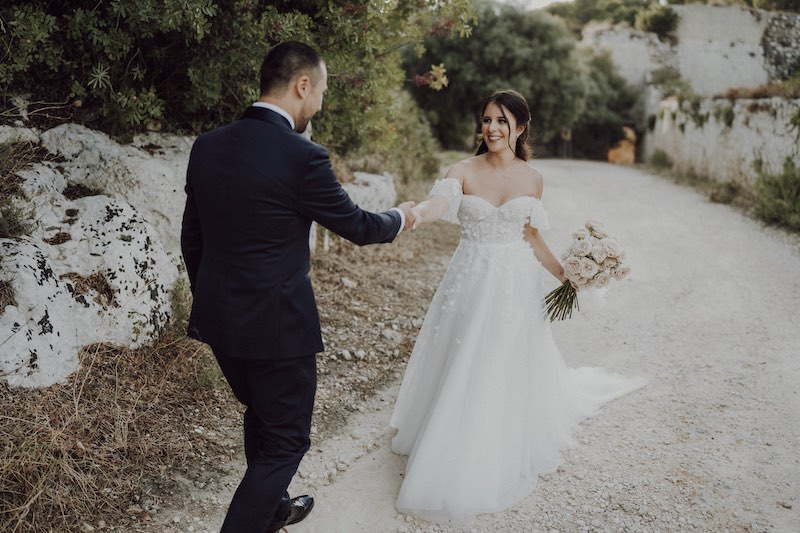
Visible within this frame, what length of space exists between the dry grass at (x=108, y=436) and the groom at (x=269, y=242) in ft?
3.10

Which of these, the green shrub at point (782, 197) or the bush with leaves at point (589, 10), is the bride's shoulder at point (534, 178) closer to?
the green shrub at point (782, 197)

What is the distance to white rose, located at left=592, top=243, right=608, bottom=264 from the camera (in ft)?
11.7

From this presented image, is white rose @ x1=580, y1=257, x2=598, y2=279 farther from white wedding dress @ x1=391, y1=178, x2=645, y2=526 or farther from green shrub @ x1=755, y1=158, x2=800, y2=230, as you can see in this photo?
green shrub @ x1=755, y1=158, x2=800, y2=230

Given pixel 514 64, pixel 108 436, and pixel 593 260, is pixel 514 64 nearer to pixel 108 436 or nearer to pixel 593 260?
pixel 593 260

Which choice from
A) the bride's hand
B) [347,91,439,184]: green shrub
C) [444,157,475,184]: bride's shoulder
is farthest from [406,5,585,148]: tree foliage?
the bride's hand

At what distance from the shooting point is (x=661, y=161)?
19.5 metres

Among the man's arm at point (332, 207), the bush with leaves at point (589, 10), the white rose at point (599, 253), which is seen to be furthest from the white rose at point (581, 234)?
the bush with leaves at point (589, 10)

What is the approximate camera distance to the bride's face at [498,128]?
3682 mm

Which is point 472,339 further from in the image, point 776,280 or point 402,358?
point 776,280

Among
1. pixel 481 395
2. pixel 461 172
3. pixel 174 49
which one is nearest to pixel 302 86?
pixel 461 172

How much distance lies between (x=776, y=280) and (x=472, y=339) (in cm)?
536

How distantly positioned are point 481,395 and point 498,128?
1.62m

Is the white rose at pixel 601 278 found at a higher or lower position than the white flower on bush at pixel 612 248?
lower

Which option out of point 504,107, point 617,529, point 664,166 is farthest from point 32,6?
point 664,166
